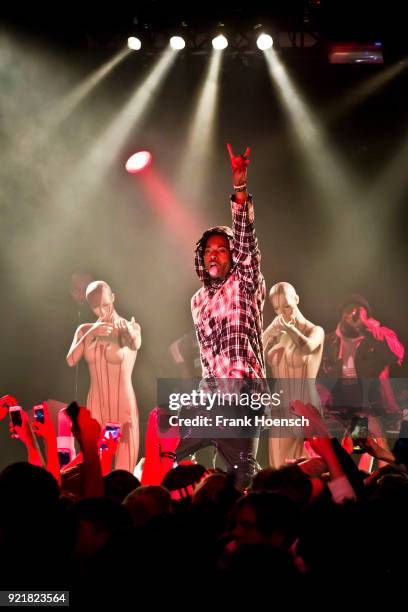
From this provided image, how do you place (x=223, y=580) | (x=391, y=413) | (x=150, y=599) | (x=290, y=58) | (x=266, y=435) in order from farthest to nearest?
(x=290, y=58)
(x=266, y=435)
(x=391, y=413)
(x=150, y=599)
(x=223, y=580)

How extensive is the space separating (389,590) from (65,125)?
28.3 ft

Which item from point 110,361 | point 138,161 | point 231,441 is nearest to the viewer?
point 231,441

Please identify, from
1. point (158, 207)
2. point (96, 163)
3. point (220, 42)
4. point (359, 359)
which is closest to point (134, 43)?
point (220, 42)

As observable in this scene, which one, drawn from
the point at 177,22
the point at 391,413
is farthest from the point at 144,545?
the point at 177,22

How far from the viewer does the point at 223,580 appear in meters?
1.37

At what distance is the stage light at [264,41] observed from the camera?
880 centimetres

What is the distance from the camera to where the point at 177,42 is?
893 centimetres

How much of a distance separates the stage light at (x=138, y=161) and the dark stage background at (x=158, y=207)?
0.12m

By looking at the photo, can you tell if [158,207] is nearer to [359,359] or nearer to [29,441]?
[359,359]

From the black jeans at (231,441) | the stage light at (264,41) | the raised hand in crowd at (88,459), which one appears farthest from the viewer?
the stage light at (264,41)

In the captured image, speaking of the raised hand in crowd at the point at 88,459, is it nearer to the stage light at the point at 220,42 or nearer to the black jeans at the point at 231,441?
the black jeans at the point at 231,441

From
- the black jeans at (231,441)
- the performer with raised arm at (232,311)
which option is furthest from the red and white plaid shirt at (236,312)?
the black jeans at (231,441)

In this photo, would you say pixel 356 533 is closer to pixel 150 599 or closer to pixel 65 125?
pixel 150 599

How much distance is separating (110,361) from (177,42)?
14.2ft
